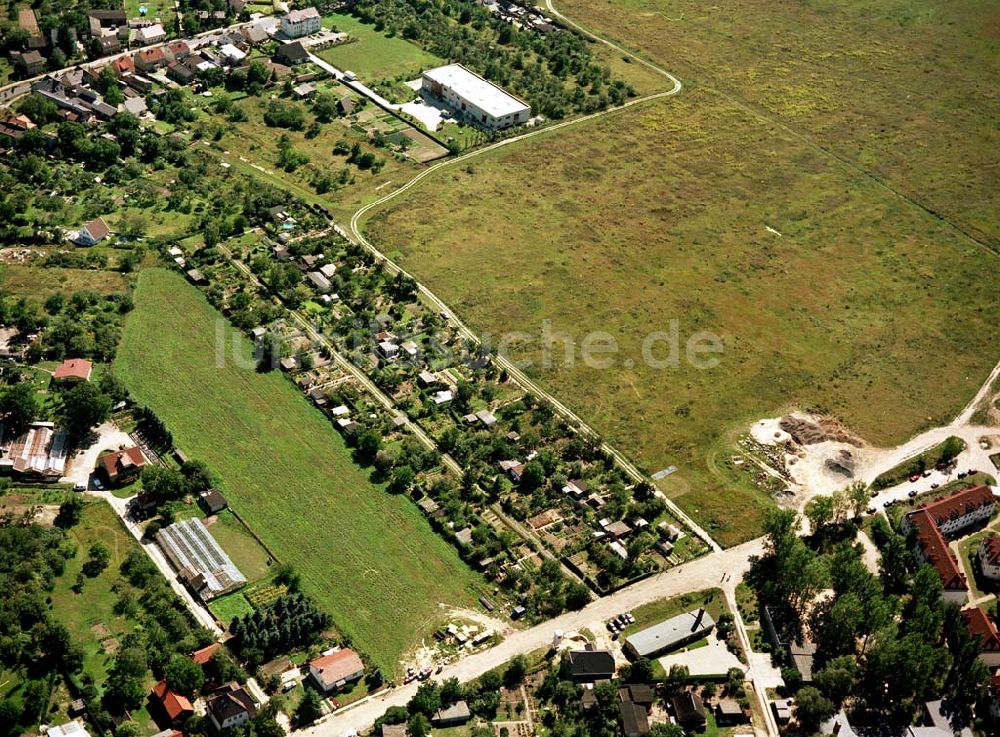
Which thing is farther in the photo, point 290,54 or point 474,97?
point 290,54

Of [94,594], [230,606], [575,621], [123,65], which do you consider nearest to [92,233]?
[123,65]

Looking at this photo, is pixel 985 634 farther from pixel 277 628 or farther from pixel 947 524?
pixel 277 628

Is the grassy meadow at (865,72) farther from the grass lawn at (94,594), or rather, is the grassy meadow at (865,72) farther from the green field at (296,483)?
the grass lawn at (94,594)

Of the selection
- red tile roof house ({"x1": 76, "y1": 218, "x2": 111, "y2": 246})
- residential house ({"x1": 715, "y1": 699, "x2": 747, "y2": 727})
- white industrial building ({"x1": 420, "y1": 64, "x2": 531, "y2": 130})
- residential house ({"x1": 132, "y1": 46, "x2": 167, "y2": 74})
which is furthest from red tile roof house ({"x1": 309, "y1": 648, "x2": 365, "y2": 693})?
residential house ({"x1": 132, "y1": 46, "x2": 167, "y2": 74})

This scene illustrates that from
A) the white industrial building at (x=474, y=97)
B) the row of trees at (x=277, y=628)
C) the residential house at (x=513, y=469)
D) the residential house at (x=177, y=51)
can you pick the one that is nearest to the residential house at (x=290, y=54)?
the residential house at (x=177, y=51)

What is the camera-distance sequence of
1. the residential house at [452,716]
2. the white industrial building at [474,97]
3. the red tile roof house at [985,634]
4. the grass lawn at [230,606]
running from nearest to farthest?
the residential house at [452,716]
the grass lawn at [230,606]
the red tile roof house at [985,634]
the white industrial building at [474,97]

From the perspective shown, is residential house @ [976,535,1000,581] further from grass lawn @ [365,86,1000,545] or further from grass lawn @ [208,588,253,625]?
grass lawn @ [208,588,253,625]
